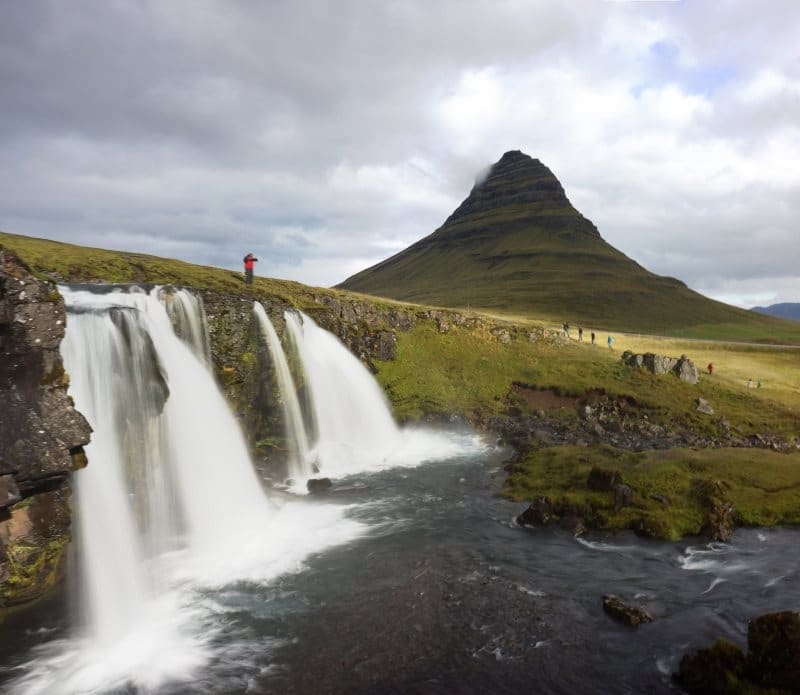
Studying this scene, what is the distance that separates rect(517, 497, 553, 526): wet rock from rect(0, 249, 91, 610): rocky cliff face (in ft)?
66.6

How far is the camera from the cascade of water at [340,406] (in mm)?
38906

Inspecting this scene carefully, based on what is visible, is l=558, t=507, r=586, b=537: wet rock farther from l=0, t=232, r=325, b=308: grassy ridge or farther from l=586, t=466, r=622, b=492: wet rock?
l=0, t=232, r=325, b=308: grassy ridge

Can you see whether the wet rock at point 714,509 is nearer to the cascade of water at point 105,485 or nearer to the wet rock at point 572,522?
the wet rock at point 572,522

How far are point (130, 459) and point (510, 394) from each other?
38265 mm

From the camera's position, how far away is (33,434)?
1745cm

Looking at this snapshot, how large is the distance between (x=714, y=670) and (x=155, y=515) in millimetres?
23677

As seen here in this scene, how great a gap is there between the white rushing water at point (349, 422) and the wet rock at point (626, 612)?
2058 cm

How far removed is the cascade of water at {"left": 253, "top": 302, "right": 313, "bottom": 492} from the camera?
3556 centimetres

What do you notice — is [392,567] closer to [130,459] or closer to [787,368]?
[130,459]

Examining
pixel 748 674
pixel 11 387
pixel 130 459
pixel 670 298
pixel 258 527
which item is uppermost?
pixel 670 298

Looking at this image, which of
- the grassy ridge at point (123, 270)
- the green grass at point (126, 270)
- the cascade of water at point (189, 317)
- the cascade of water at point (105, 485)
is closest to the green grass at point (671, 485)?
the cascade of water at point (105, 485)

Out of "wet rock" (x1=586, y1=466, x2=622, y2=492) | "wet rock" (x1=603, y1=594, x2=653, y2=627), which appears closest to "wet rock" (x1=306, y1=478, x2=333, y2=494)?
"wet rock" (x1=586, y1=466, x2=622, y2=492)

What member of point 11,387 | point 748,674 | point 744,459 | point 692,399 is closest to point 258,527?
point 11,387

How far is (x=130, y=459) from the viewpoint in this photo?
23.5m
